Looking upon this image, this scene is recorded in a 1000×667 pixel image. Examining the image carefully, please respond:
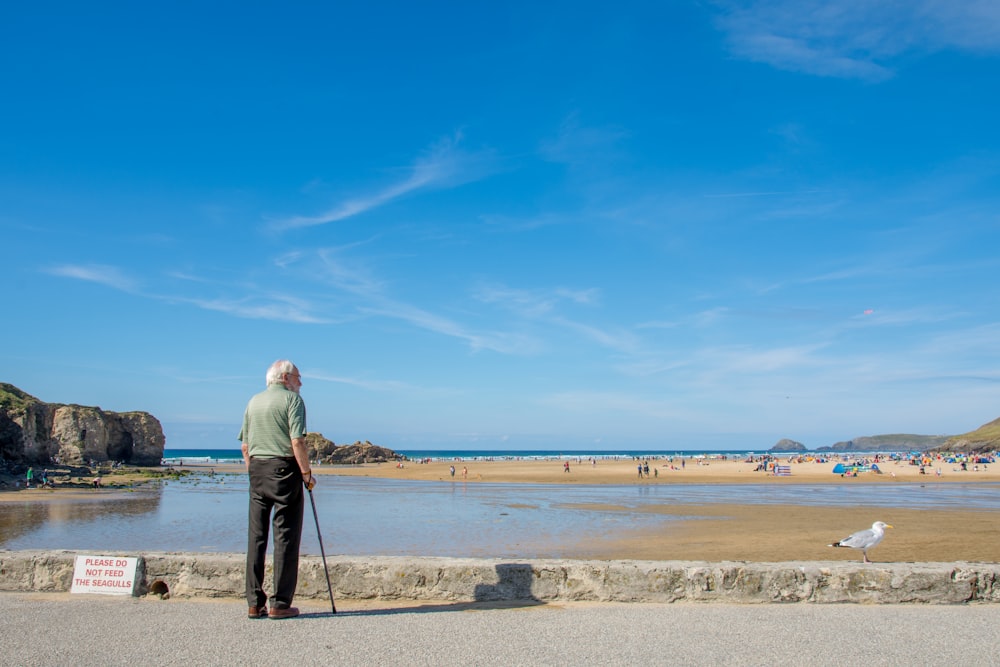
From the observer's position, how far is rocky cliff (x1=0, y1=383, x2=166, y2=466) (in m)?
44.2

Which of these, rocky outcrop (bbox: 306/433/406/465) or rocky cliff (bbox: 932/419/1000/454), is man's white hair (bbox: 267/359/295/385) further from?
rocky cliff (bbox: 932/419/1000/454)

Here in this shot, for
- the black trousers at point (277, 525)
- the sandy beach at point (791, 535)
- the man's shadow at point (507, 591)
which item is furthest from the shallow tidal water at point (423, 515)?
the man's shadow at point (507, 591)

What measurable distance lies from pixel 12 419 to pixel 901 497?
50.1m

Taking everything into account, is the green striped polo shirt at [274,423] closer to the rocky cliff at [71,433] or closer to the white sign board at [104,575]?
the white sign board at [104,575]

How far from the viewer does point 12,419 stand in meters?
44.2

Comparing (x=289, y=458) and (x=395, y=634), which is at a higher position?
(x=289, y=458)

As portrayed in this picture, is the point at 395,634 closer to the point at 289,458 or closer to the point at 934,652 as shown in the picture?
the point at 289,458

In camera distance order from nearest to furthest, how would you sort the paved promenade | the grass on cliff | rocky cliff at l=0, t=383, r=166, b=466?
1. the paved promenade
2. rocky cliff at l=0, t=383, r=166, b=466
3. the grass on cliff

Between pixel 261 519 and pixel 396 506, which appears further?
pixel 396 506

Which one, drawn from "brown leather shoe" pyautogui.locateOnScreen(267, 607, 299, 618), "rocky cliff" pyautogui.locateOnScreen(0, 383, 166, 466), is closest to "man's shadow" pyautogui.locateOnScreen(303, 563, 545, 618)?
"brown leather shoe" pyautogui.locateOnScreen(267, 607, 299, 618)

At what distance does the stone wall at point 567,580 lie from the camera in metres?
5.87

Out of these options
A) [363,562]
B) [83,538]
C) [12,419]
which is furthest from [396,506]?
[12,419]

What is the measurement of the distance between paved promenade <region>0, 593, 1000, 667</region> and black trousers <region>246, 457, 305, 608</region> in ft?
0.76

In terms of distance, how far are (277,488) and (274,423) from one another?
0.50 m
